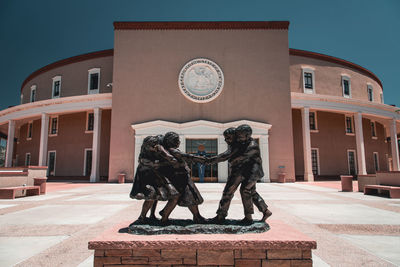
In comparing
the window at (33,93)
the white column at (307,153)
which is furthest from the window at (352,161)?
the window at (33,93)

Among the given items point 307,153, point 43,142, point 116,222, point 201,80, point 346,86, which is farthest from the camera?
point 346,86

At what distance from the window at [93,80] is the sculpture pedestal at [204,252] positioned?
2776cm

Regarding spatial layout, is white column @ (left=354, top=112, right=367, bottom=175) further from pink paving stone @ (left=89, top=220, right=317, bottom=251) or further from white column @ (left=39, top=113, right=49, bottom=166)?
white column @ (left=39, top=113, right=49, bottom=166)

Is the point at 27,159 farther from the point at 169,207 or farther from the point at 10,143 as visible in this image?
the point at 169,207

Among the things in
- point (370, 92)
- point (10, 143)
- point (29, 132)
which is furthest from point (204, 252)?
point (370, 92)

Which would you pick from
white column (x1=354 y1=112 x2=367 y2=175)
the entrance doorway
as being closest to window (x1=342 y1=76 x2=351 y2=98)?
white column (x1=354 y1=112 x2=367 y2=175)

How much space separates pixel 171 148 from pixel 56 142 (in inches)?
1153

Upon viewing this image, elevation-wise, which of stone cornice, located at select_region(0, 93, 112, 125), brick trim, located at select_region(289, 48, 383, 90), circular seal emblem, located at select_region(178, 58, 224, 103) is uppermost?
brick trim, located at select_region(289, 48, 383, 90)

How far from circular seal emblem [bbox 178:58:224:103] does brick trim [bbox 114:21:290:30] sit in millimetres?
3299

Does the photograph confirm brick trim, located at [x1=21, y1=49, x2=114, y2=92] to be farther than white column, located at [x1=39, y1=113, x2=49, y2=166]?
Yes

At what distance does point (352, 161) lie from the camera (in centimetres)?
2752

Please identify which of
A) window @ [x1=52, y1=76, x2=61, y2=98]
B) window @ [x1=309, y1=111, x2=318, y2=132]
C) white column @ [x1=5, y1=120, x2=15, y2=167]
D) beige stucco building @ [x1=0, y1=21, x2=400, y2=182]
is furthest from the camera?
window @ [x1=52, y1=76, x2=61, y2=98]

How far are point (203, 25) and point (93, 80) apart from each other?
1399cm

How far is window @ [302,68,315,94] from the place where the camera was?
27647mm
